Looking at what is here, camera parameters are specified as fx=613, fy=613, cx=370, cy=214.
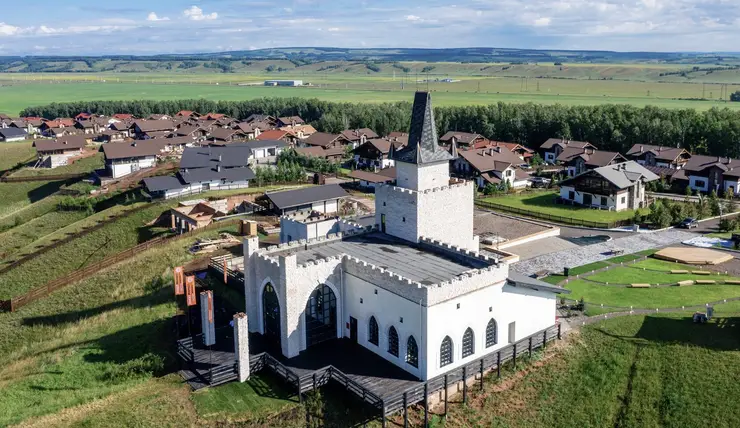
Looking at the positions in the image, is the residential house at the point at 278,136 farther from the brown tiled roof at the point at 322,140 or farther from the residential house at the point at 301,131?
the brown tiled roof at the point at 322,140

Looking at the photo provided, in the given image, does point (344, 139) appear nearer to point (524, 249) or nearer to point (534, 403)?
point (524, 249)

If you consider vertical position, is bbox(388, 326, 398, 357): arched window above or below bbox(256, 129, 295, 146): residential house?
below

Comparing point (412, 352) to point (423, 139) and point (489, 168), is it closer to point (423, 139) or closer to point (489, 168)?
point (423, 139)

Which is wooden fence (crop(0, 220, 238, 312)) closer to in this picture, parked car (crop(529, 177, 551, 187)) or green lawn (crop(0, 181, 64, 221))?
green lawn (crop(0, 181, 64, 221))

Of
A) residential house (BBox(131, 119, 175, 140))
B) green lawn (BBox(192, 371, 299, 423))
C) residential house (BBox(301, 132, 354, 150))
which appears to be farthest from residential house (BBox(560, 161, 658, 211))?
residential house (BBox(131, 119, 175, 140))

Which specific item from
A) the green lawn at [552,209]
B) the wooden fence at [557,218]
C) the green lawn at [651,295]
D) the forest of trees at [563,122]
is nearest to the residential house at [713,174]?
the green lawn at [552,209]

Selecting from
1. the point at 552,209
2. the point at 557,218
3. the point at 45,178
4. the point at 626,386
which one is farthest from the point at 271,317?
the point at 45,178

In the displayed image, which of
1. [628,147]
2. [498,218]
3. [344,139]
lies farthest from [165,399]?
[628,147]

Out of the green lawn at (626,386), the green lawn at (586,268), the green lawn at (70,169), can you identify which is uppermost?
the green lawn at (70,169)
